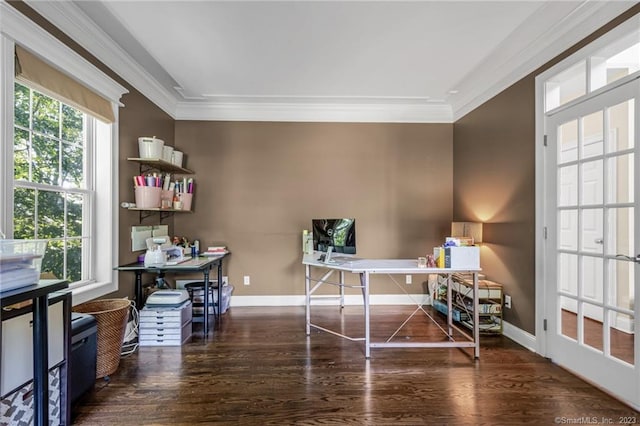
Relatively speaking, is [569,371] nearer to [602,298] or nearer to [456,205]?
[602,298]

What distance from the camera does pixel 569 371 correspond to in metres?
2.18

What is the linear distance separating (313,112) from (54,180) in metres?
2.82

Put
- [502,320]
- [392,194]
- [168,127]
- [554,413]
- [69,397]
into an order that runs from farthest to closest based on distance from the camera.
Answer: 1. [392,194]
2. [168,127]
3. [502,320]
4. [554,413]
5. [69,397]

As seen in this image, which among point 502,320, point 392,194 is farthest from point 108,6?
point 502,320

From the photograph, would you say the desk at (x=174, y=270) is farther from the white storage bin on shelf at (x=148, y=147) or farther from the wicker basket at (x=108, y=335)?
the white storage bin on shelf at (x=148, y=147)

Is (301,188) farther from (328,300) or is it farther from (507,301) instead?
(507,301)

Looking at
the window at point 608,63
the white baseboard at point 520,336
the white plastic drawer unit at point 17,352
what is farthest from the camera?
the white baseboard at point 520,336

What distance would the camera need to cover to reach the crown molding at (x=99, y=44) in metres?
1.96

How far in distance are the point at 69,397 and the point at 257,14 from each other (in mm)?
2760

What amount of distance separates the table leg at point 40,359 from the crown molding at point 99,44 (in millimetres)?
1958

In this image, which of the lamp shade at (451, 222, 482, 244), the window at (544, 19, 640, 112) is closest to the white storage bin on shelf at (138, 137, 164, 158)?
the lamp shade at (451, 222, 482, 244)

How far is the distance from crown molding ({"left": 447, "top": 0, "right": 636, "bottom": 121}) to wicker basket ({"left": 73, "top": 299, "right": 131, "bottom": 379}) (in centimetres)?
389

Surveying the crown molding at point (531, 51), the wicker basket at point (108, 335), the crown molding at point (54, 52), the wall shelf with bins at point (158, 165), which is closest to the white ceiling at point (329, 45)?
the crown molding at point (531, 51)

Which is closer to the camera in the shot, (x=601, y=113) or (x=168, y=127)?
(x=601, y=113)
